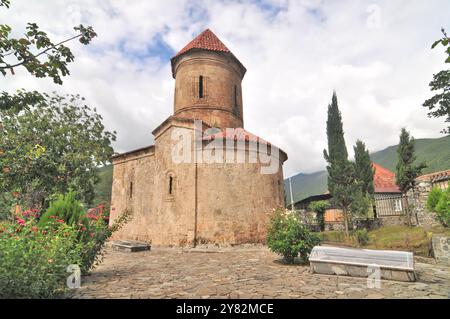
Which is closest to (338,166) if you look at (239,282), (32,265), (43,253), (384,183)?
(384,183)

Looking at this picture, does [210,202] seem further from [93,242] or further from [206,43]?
[206,43]

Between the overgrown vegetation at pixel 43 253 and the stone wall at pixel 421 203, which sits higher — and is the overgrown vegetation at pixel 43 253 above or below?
below

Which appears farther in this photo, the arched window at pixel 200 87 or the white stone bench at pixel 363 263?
the arched window at pixel 200 87

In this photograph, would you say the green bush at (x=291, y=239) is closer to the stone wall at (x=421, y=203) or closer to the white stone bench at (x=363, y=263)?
the white stone bench at (x=363, y=263)

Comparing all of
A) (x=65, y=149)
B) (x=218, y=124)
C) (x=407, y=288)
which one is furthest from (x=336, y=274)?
(x=65, y=149)

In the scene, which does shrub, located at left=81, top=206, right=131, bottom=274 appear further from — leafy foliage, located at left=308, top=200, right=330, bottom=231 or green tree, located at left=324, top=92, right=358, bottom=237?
leafy foliage, located at left=308, top=200, right=330, bottom=231

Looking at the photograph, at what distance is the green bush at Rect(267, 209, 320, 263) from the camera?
23.5ft

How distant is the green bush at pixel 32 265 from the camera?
383 centimetres

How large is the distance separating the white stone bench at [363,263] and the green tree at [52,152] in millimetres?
13112

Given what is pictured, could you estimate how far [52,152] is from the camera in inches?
636

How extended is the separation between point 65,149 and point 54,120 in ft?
7.01

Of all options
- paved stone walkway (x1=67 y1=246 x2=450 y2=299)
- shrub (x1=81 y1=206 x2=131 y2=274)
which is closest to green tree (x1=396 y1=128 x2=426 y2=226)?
paved stone walkway (x1=67 y1=246 x2=450 y2=299)

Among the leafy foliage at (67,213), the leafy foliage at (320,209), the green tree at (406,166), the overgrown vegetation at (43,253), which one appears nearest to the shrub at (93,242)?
the overgrown vegetation at (43,253)
